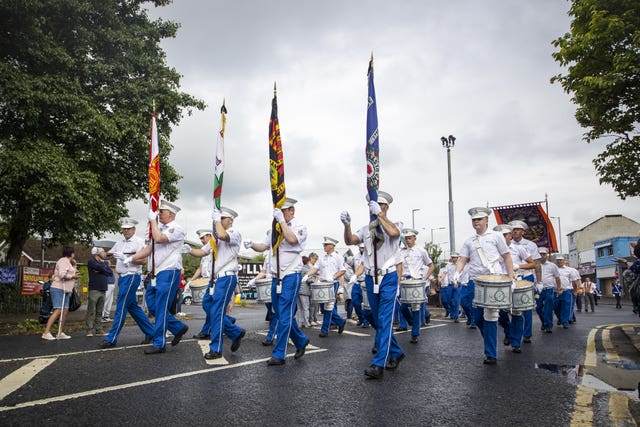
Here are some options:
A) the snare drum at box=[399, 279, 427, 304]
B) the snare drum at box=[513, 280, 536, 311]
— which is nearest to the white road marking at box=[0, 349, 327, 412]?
the snare drum at box=[399, 279, 427, 304]

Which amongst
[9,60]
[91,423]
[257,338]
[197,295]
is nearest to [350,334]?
[257,338]

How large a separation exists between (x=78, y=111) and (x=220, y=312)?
498 inches

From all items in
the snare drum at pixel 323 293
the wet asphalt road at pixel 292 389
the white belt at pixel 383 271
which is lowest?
the wet asphalt road at pixel 292 389

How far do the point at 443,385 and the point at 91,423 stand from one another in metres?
3.34

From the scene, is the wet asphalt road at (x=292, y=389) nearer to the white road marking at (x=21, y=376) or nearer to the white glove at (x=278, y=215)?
the white road marking at (x=21, y=376)

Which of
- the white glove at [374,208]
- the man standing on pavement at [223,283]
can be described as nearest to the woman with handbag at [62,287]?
the man standing on pavement at [223,283]

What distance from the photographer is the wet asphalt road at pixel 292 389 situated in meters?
3.92

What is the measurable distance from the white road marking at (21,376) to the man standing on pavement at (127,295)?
1368 millimetres

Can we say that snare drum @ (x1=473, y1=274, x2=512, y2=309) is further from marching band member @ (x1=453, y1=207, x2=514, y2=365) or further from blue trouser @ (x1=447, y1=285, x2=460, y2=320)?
blue trouser @ (x1=447, y1=285, x2=460, y2=320)

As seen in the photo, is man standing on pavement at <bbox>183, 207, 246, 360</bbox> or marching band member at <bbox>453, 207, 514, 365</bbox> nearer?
man standing on pavement at <bbox>183, 207, 246, 360</bbox>

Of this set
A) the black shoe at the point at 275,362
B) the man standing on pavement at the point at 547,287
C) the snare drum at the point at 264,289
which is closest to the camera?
the black shoe at the point at 275,362

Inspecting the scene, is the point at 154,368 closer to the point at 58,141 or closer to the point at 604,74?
the point at 604,74

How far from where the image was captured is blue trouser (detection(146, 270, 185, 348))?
24.0 feet

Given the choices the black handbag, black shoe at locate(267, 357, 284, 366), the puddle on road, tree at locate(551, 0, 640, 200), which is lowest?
the puddle on road
